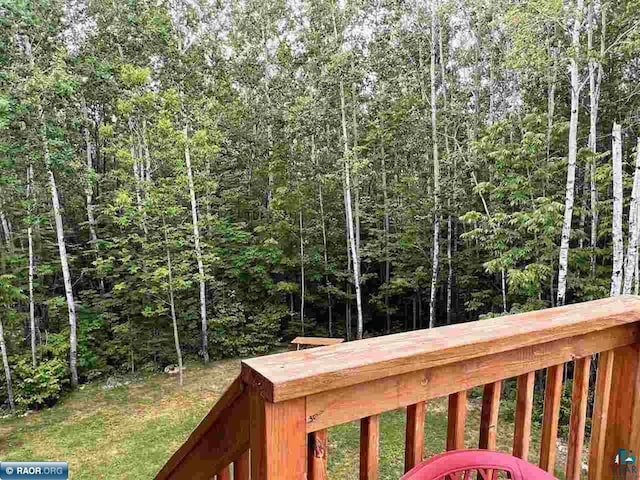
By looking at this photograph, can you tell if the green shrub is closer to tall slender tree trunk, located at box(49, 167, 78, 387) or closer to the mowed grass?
the mowed grass

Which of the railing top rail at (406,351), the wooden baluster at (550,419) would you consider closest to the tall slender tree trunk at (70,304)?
the railing top rail at (406,351)

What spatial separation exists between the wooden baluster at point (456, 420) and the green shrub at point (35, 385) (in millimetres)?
8585

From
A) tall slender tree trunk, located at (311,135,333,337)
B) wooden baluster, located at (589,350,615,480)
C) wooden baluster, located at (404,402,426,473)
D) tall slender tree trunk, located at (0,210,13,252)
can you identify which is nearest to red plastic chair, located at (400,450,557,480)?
wooden baluster, located at (404,402,426,473)

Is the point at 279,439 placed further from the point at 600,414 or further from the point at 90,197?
the point at 90,197

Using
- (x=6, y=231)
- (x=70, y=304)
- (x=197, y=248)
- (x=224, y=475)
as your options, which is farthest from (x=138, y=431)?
(x=224, y=475)

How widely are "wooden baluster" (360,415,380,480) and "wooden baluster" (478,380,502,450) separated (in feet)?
0.88

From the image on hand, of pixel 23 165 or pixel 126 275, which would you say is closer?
pixel 23 165

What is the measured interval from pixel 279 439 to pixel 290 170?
10.6m

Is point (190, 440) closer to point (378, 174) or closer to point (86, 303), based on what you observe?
point (86, 303)

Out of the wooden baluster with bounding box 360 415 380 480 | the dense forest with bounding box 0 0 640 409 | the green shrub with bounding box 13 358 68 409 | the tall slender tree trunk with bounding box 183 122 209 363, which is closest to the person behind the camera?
the wooden baluster with bounding box 360 415 380 480

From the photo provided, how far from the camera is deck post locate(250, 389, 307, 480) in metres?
0.60

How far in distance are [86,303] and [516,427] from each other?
10.4 m

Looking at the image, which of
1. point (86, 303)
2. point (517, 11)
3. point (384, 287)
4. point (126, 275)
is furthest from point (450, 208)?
point (86, 303)

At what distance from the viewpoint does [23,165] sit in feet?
26.1
